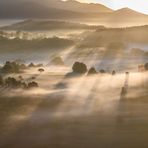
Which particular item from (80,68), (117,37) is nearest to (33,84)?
(80,68)

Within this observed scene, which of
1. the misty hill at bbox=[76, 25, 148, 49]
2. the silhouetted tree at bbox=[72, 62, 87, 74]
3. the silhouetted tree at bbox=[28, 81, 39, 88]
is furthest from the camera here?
the misty hill at bbox=[76, 25, 148, 49]

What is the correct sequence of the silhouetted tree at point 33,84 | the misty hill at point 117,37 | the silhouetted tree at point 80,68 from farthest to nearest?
the misty hill at point 117,37, the silhouetted tree at point 80,68, the silhouetted tree at point 33,84

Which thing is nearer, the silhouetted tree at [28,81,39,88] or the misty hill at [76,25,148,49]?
the silhouetted tree at [28,81,39,88]

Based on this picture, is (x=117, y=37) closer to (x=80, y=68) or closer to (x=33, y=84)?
(x=80, y=68)

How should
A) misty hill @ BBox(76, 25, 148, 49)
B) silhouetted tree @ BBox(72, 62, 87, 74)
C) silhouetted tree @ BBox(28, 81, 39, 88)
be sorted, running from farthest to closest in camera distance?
misty hill @ BBox(76, 25, 148, 49), silhouetted tree @ BBox(72, 62, 87, 74), silhouetted tree @ BBox(28, 81, 39, 88)

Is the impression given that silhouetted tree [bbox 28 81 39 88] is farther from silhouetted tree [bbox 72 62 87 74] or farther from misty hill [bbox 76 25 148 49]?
misty hill [bbox 76 25 148 49]

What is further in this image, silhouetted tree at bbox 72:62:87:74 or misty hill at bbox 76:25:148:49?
misty hill at bbox 76:25:148:49

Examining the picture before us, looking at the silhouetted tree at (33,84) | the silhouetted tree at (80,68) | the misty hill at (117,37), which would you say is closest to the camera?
the silhouetted tree at (33,84)

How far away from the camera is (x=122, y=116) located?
67.1ft

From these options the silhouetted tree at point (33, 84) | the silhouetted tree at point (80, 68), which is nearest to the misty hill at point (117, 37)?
the silhouetted tree at point (80, 68)

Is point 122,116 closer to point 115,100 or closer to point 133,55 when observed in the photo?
point 115,100

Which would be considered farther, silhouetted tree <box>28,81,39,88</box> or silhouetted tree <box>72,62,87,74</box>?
silhouetted tree <box>72,62,87,74</box>

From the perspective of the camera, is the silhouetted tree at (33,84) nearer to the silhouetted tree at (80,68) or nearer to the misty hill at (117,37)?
the silhouetted tree at (80,68)

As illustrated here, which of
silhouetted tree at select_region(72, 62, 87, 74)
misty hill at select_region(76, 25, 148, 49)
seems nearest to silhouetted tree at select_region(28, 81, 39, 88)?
silhouetted tree at select_region(72, 62, 87, 74)
